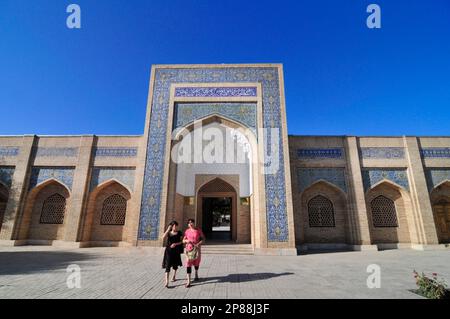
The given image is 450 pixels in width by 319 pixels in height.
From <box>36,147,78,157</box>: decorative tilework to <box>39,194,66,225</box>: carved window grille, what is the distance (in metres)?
1.79

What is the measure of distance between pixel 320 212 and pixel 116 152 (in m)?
9.08

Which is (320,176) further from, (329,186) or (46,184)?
(46,184)

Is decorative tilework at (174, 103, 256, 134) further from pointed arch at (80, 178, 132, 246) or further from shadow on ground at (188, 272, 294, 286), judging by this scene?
shadow on ground at (188, 272, 294, 286)

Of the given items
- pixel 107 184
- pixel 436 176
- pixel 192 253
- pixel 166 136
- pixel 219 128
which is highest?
pixel 219 128

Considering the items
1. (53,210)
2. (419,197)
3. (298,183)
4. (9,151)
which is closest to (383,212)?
(419,197)

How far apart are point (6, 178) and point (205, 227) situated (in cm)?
936

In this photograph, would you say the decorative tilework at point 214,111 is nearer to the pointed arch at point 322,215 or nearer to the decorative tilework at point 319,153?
the decorative tilework at point 319,153

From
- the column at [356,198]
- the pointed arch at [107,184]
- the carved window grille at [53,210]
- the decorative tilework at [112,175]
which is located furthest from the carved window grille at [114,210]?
the column at [356,198]

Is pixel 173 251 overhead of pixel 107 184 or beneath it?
beneath

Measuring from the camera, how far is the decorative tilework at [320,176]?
909 centimetres

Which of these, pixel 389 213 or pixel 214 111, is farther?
pixel 389 213

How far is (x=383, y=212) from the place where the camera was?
30.1ft

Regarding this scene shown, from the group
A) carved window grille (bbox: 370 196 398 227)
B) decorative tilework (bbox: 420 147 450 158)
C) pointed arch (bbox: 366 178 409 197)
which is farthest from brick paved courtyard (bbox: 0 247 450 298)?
decorative tilework (bbox: 420 147 450 158)
